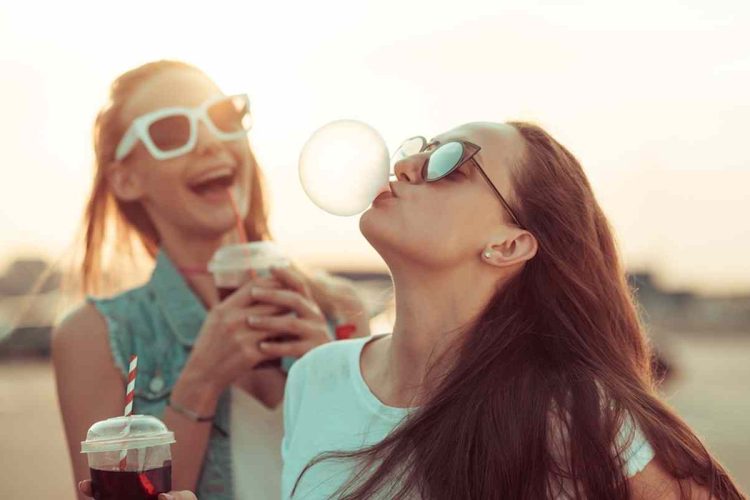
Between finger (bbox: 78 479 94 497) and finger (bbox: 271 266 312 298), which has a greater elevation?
finger (bbox: 271 266 312 298)

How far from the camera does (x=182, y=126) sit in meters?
4.52

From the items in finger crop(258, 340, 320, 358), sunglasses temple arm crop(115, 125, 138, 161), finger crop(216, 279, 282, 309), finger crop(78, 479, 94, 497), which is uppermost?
sunglasses temple arm crop(115, 125, 138, 161)

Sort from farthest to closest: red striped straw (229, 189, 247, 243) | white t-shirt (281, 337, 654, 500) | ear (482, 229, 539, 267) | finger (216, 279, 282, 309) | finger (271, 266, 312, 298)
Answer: red striped straw (229, 189, 247, 243) < finger (271, 266, 312, 298) < finger (216, 279, 282, 309) < ear (482, 229, 539, 267) < white t-shirt (281, 337, 654, 500)

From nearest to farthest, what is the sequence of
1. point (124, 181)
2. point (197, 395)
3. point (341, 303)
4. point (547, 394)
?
1. point (547, 394)
2. point (197, 395)
3. point (341, 303)
4. point (124, 181)

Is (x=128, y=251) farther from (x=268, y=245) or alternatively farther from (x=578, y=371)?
(x=578, y=371)

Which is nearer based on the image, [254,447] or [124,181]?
[254,447]

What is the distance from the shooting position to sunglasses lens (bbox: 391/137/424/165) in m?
3.88

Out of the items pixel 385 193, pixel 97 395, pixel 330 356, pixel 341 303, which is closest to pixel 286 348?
pixel 330 356

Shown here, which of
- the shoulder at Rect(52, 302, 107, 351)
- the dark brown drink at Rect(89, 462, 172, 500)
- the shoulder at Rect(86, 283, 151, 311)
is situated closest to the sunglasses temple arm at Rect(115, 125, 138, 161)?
the shoulder at Rect(86, 283, 151, 311)

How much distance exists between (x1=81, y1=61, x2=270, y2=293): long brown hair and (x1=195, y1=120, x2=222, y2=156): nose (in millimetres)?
219

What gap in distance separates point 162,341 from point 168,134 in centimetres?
82

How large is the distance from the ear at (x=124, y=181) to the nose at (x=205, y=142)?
0.31m

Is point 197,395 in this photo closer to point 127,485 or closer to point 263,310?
point 263,310

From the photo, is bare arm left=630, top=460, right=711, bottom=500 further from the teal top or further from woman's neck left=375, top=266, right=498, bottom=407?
the teal top
